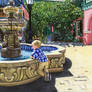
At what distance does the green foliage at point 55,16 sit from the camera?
20.8 metres

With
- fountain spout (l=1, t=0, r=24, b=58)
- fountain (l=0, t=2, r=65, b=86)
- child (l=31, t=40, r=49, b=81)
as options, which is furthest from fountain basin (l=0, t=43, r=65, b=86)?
fountain spout (l=1, t=0, r=24, b=58)

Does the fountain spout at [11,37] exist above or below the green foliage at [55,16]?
below

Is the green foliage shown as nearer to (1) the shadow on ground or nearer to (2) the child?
(2) the child

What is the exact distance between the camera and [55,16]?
21.9 metres

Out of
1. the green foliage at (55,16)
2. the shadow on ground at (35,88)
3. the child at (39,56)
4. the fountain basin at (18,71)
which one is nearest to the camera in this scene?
the shadow on ground at (35,88)

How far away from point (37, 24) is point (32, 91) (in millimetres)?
16657

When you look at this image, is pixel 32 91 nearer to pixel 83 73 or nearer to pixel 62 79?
pixel 62 79

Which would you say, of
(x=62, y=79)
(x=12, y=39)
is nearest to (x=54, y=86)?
(x=62, y=79)

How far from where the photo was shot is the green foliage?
68.3 ft

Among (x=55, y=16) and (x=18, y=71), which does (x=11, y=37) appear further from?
(x=55, y=16)

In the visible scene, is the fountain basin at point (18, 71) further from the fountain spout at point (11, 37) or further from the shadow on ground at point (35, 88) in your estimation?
the fountain spout at point (11, 37)

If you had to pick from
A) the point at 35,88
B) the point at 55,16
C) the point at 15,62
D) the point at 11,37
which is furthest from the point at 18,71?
the point at 55,16

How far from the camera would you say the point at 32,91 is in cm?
463

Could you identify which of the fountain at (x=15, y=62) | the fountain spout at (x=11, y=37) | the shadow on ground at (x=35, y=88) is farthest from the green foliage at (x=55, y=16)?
the shadow on ground at (x=35, y=88)
